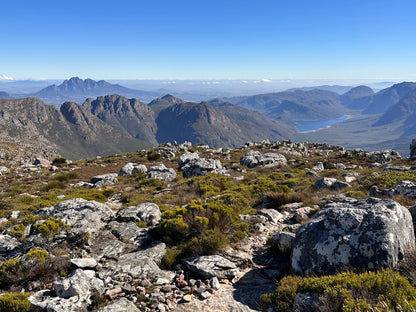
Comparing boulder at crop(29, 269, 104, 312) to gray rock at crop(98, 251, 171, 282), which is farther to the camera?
gray rock at crop(98, 251, 171, 282)

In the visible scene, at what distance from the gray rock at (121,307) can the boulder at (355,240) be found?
201 inches

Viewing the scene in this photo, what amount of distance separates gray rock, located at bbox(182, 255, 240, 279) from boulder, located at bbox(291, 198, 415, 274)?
214 centimetres

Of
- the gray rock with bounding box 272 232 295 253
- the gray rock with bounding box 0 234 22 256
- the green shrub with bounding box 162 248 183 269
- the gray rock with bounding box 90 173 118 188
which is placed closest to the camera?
the green shrub with bounding box 162 248 183 269

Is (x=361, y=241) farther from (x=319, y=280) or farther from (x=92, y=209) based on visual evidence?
(x=92, y=209)

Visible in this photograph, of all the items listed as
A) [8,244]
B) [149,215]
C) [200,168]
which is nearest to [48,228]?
[8,244]

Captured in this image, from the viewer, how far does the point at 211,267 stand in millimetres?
7883

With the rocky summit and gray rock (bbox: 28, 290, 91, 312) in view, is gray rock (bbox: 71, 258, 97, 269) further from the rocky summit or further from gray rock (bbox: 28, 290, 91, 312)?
gray rock (bbox: 28, 290, 91, 312)

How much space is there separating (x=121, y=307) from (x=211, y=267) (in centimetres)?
302

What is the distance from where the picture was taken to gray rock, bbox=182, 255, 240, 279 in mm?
7664

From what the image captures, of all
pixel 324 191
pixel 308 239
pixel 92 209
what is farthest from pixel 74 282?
pixel 324 191

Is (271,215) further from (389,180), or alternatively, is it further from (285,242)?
(389,180)

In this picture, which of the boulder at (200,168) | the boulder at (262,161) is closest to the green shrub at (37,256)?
the boulder at (200,168)

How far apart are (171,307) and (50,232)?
6.23m

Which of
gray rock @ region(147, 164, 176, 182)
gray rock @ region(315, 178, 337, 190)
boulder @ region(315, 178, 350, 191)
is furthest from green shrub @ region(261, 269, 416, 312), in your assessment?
gray rock @ region(147, 164, 176, 182)
